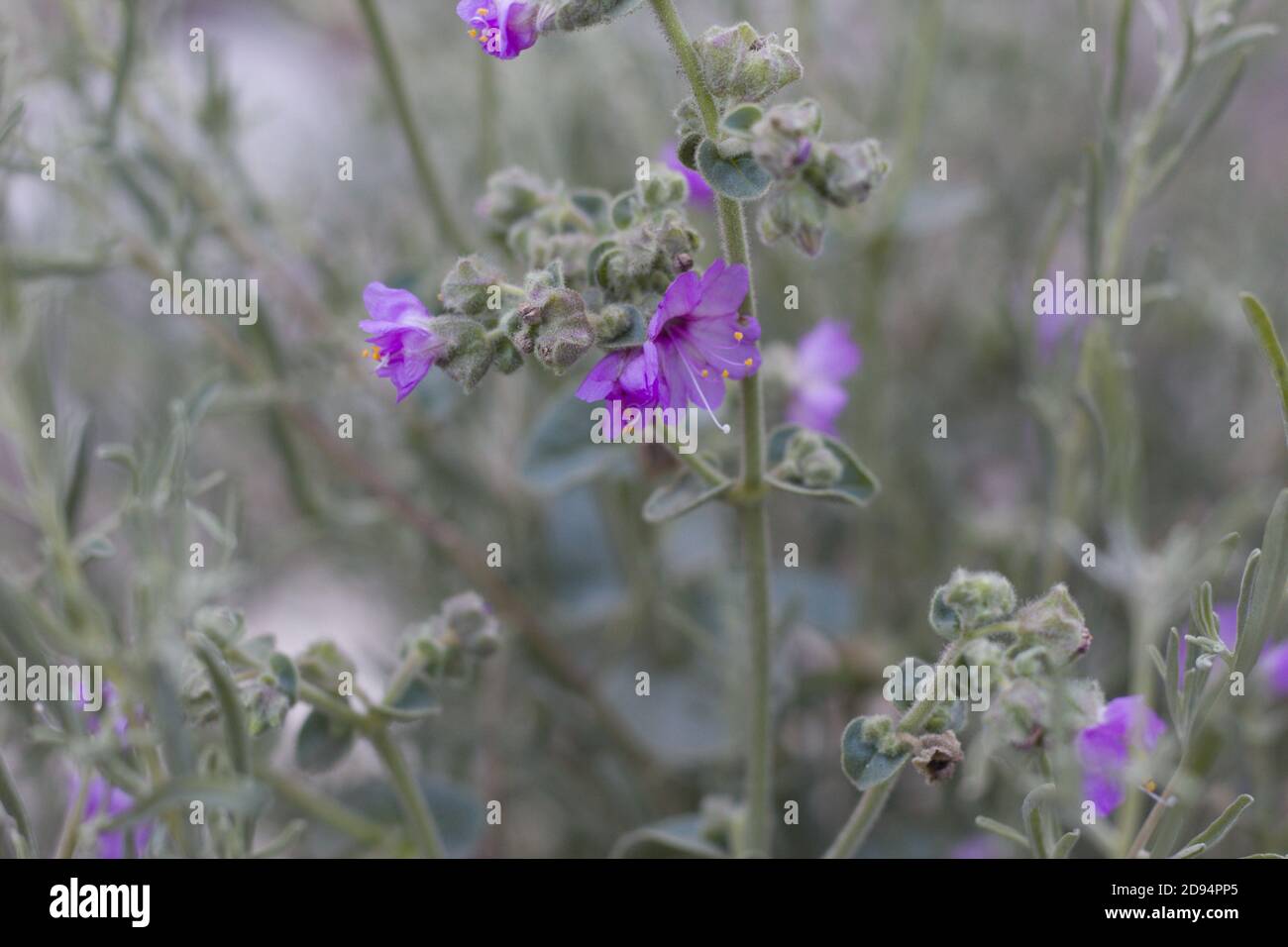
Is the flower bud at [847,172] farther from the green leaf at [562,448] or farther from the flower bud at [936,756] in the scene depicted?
the green leaf at [562,448]

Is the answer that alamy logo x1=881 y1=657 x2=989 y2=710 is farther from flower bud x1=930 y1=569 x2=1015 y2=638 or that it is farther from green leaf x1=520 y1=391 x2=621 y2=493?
green leaf x1=520 y1=391 x2=621 y2=493

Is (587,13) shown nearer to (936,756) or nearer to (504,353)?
(504,353)

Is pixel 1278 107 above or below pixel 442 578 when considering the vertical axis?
above

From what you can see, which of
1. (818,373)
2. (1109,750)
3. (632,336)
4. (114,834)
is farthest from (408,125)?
Result: (1109,750)
